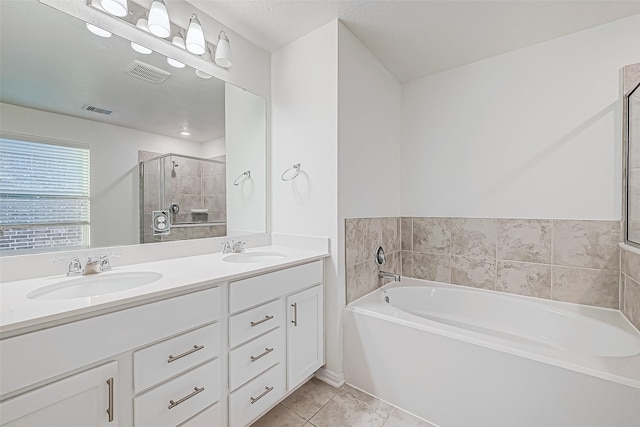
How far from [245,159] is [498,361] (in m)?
1.96

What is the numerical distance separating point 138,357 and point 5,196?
0.88m

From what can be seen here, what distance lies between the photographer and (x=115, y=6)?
1.34m

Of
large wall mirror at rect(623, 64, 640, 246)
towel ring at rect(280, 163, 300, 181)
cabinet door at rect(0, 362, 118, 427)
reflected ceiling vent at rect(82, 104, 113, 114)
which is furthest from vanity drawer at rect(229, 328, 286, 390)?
large wall mirror at rect(623, 64, 640, 246)

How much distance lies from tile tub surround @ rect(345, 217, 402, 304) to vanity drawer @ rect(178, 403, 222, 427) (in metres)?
0.99

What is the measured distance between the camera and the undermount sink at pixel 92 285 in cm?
108

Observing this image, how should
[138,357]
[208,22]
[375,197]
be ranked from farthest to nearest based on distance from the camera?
[375,197]
[208,22]
[138,357]

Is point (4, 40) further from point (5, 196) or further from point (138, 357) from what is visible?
point (138, 357)

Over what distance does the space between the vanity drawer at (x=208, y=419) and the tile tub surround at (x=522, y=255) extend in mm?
1934

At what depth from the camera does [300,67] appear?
1982mm

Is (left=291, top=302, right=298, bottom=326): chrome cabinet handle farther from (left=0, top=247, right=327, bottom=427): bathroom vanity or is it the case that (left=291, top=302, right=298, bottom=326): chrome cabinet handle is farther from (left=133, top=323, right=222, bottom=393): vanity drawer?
(left=133, top=323, right=222, bottom=393): vanity drawer

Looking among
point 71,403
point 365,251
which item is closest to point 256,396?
point 71,403

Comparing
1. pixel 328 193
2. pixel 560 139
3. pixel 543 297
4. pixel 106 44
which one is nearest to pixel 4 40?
pixel 106 44

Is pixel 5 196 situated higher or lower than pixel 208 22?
lower

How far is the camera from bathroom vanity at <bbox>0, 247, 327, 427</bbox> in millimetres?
776
